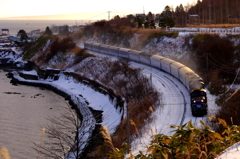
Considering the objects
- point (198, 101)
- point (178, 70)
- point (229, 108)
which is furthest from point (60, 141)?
point (178, 70)

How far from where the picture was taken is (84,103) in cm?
3869

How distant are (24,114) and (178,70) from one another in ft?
57.0

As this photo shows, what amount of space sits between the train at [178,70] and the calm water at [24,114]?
12097 millimetres

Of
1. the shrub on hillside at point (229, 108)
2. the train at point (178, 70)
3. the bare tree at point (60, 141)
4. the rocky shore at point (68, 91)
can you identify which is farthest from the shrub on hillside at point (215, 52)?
the bare tree at point (60, 141)

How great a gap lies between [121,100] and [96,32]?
49.7 metres

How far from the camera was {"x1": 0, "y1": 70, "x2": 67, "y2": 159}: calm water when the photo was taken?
2539 centimetres

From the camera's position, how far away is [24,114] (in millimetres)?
A: 35750

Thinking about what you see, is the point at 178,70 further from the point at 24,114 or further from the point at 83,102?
the point at 24,114

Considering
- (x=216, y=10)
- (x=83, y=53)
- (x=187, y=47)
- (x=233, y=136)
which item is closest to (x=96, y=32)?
(x=83, y=53)

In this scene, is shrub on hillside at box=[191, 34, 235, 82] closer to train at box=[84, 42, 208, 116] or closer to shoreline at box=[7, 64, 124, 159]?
train at box=[84, 42, 208, 116]

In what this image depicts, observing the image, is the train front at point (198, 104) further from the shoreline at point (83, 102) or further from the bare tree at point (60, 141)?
the bare tree at point (60, 141)

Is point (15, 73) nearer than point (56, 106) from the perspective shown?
No

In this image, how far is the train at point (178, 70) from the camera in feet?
74.4

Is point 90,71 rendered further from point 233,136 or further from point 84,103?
point 233,136
